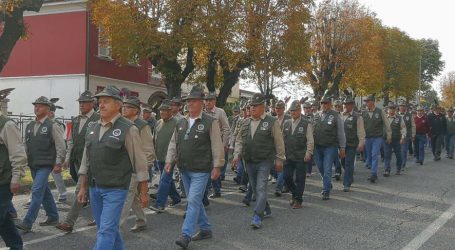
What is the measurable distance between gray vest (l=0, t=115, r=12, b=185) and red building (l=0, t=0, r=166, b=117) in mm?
22493

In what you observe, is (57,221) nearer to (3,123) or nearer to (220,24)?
(3,123)

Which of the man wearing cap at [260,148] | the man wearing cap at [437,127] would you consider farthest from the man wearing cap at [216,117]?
the man wearing cap at [437,127]

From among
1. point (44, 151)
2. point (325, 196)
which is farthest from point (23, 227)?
point (325, 196)

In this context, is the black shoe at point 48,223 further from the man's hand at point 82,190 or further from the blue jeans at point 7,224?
the man's hand at point 82,190

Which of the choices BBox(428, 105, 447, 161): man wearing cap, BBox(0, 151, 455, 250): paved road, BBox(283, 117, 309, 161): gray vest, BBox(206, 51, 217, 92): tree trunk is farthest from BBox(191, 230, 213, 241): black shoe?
BBox(206, 51, 217, 92): tree trunk

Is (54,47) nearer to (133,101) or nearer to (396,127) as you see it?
(396,127)

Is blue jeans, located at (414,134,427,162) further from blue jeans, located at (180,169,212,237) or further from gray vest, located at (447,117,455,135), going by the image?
blue jeans, located at (180,169,212,237)

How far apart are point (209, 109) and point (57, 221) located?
3945 millimetres

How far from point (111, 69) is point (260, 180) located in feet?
79.9

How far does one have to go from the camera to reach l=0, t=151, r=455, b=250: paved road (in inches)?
267

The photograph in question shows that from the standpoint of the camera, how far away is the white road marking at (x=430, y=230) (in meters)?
6.73

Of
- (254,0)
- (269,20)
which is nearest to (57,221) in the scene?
(254,0)

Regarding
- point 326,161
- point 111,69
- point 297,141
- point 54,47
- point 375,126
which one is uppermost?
Answer: point 54,47

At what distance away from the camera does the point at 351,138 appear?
39.6ft
